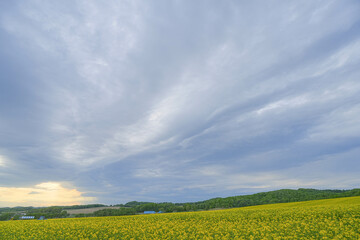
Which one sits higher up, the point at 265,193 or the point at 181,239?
the point at 265,193

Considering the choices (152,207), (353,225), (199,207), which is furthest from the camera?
(152,207)

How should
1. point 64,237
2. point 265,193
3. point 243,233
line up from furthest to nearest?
point 265,193 < point 64,237 < point 243,233

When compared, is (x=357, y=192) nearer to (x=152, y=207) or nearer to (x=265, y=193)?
(x=265, y=193)

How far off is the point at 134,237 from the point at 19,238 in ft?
43.1

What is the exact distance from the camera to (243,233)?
17.7m

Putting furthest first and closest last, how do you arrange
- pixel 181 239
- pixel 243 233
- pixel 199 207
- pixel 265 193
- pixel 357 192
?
pixel 265 193 < pixel 199 207 < pixel 357 192 < pixel 243 233 < pixel 181 239

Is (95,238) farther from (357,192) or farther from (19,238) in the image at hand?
(357,192)

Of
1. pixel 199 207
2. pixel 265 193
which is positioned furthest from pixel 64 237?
pixel 265 193

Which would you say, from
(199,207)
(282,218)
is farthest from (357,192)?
(282,218)

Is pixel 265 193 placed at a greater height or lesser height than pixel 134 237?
greater

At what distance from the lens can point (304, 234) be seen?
54.6 ft

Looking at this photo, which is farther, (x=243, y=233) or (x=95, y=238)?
(x=95, y=238)

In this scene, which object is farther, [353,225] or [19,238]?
[19,238]

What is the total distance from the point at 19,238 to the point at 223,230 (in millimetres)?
21019
